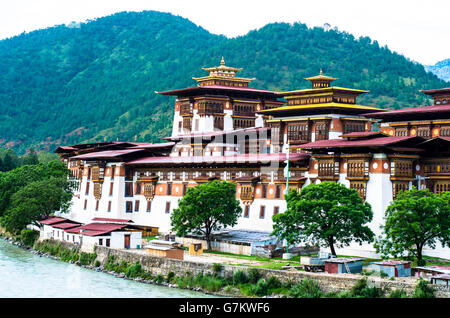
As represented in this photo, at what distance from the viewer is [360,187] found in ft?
204

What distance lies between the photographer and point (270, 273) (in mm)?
52469

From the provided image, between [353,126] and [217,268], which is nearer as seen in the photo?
[217,268]

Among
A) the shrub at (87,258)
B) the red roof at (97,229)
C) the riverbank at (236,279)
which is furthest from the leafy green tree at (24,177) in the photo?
the riverbank at (236,279)

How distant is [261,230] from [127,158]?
76.7 feet

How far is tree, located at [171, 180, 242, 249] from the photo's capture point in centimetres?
6769

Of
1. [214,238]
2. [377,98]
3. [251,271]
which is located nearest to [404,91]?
[377,98]

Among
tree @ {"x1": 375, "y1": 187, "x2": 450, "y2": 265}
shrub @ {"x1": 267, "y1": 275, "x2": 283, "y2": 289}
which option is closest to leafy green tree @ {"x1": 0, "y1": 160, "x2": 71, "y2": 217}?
shrub @ {"x1": 267, "y1": 275, "x2": 283, "y2": 289}

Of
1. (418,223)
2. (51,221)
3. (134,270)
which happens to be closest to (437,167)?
(418,223)

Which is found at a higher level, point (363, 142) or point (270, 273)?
point (363, 142)

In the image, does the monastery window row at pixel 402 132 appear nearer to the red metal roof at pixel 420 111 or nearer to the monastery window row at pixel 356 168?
the red metal roof at pixel 420 111

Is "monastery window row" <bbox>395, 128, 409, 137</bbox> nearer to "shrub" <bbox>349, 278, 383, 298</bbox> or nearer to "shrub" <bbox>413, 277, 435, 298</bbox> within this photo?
"shrub" <bbox>349, 278, 383, 298</bbox>

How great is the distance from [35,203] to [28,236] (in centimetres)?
530

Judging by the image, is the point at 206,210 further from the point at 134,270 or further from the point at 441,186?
the point at 441,186
